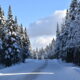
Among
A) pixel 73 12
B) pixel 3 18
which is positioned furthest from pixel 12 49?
pixel 73 12

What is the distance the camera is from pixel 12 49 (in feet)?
198

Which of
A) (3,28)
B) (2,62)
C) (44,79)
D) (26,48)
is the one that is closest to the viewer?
(44,79)

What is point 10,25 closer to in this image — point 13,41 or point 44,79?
point 13,41

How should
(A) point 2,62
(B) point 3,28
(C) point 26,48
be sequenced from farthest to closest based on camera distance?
(C) point 26,48, (A) point 2,62, (B) point 3,28

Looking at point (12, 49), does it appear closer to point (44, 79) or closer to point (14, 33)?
point (14, 33)

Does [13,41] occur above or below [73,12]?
below

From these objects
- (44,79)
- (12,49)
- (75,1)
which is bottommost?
(44,79)

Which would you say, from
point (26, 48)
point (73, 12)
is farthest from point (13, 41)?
point (26, 48)

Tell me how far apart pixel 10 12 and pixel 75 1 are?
13736 millimetres

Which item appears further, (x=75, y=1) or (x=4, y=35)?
(x=75, y=1)

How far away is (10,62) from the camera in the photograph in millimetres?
62281

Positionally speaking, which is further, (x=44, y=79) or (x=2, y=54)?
(x=2, y=54)

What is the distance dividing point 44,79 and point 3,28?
37.2 meters

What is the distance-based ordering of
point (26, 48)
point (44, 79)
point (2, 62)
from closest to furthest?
point (44, 79), point (2, 62), point (26, 48)
